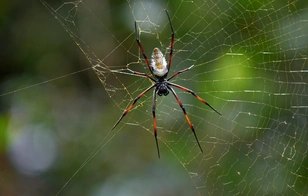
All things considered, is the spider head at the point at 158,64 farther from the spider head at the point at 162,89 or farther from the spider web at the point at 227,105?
the spider web at the point at 227,105

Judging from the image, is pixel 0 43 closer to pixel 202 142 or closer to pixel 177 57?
pixel 177 57

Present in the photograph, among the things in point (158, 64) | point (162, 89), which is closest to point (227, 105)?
point (162, 89)

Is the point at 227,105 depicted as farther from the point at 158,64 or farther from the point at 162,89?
the point at 158,64

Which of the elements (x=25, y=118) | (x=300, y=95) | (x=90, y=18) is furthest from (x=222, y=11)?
(x=25, y=118)

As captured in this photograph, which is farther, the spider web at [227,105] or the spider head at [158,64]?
the spider web at [227,105]

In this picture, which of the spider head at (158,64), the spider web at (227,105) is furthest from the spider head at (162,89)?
the spider web at (227,105)

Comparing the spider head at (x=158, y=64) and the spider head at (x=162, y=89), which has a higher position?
the spider head at (x=158, y=64)

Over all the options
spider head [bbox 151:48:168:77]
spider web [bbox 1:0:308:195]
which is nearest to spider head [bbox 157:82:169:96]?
spider head [bbox 151:48:168:77]

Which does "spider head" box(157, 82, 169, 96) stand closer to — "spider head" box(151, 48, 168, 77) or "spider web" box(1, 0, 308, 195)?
"spider head" box(151, 48, 168, 77)
